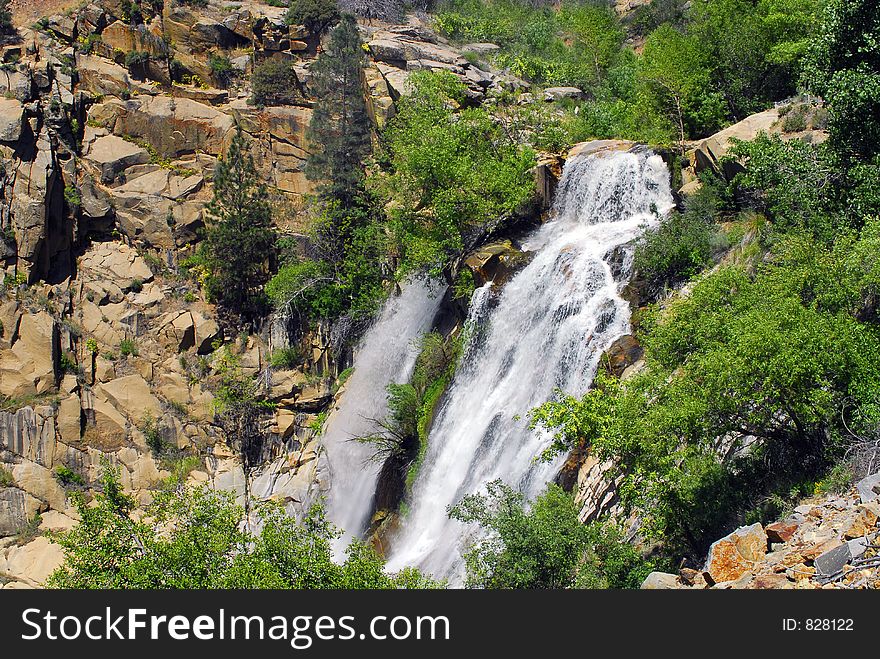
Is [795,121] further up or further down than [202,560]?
further up

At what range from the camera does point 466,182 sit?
38.5 meters

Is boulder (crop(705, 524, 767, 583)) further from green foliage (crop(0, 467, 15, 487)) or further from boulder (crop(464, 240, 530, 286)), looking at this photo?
green foliage (crop(0, 467, 15, 487))

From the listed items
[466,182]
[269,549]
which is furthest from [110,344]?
[269,549]

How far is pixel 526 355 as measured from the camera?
31516mm

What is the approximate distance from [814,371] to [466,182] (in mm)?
23155

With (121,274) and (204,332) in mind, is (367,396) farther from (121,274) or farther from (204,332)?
(121,274)

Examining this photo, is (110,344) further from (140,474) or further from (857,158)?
(857,158)

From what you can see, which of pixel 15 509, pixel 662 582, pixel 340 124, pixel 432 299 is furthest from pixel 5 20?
pixel 662 582

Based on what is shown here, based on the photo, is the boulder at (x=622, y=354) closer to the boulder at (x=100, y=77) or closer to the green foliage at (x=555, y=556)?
the green foliage at (x=555, y=556)

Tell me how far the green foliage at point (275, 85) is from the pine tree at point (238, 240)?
6.21m

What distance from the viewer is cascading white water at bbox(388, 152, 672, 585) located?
2886 cm

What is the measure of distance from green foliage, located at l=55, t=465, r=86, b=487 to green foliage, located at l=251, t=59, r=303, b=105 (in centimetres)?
2252

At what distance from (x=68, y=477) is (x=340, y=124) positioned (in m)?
22.0

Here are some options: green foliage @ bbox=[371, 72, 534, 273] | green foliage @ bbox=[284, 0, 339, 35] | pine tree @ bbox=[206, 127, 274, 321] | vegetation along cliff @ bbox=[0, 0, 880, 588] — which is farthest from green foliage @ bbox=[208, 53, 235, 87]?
green foliage @ bbox=[371, 72, 534, 273]
